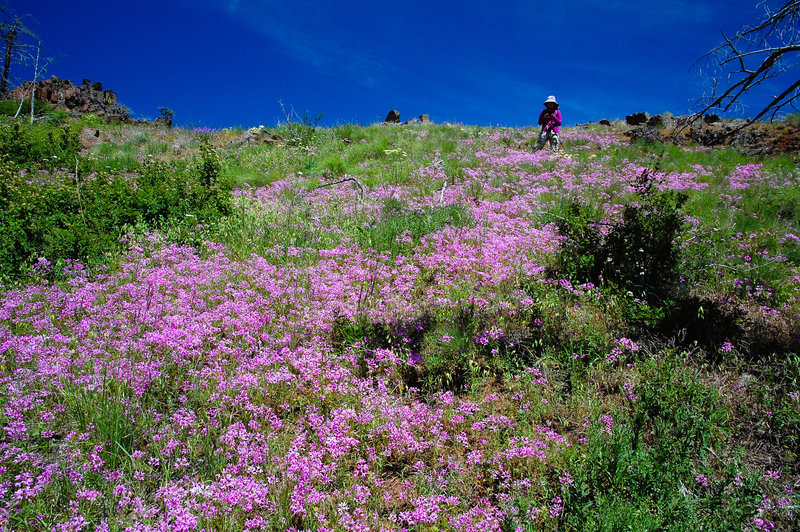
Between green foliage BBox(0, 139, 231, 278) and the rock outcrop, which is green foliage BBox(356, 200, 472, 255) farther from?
the rock outcrop

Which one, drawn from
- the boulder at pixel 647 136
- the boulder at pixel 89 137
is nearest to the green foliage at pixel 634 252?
the boulder at pixel 647 136

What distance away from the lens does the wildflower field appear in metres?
A: 3.06

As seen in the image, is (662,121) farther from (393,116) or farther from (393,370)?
(393,370)

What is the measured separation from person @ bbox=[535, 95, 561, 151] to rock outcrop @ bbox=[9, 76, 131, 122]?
74.8ft

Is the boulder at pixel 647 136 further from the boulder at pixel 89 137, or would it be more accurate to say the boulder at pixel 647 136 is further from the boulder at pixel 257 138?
the boulder at pixel 89 137

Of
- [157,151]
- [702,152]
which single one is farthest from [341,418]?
[702,152]

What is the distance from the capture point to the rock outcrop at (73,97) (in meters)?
24.2

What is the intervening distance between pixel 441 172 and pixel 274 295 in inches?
326

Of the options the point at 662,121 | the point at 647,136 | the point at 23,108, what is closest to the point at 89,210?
the point at 647,136

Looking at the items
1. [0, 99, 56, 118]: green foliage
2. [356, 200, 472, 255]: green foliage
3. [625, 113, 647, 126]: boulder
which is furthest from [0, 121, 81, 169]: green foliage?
[625, 113, 647, 126]: boulder

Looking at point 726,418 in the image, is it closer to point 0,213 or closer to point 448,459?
point 448,459

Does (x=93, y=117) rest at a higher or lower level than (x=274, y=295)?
higher

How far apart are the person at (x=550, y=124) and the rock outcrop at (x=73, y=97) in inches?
897

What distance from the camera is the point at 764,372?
4.43 meters
